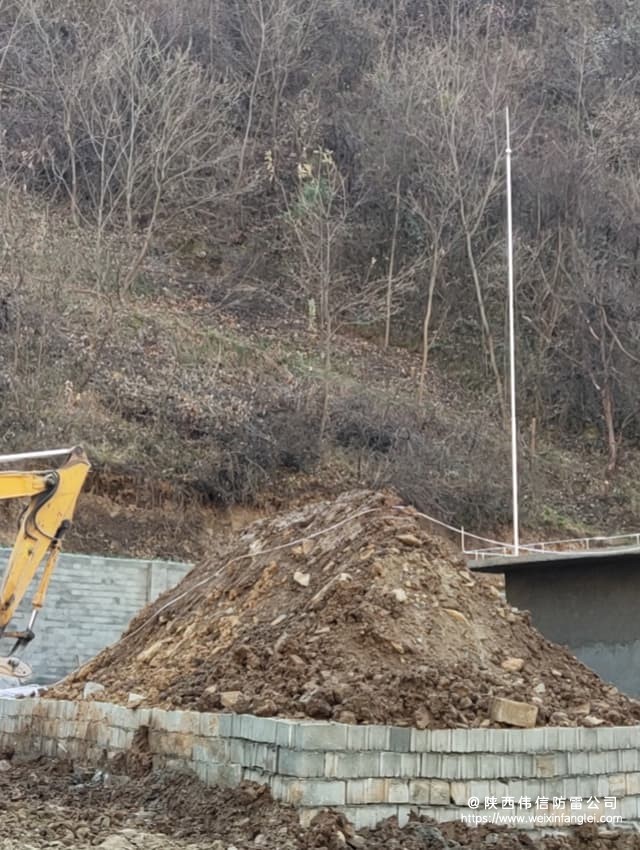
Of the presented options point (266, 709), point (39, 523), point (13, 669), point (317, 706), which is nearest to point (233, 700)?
point (266, 709)

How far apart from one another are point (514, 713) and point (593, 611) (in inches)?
291

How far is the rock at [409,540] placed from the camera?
9.55 m

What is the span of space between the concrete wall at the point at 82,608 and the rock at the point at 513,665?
968cm

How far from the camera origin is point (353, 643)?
27.6 ft

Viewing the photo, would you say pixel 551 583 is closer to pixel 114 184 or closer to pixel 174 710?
pixel 174 710

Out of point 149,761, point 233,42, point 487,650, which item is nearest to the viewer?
point 149,761

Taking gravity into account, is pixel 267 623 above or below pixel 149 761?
above

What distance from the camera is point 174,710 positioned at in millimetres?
8117

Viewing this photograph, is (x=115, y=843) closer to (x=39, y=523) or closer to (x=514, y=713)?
(x=514, y=713)

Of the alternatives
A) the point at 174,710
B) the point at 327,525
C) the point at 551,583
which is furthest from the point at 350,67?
the point at 174,710

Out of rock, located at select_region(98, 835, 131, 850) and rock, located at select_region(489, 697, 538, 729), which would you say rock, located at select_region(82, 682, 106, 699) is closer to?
rock, located at select_region(98, 835, 131, 850)

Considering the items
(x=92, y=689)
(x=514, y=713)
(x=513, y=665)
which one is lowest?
(x=514, y=713)

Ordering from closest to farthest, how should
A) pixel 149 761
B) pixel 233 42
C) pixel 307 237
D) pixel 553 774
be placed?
1. pixel 553 774
2. pixel 149 761
3. pixel 307 237
4. pixel 233 42

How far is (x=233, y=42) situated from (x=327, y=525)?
2888cm
